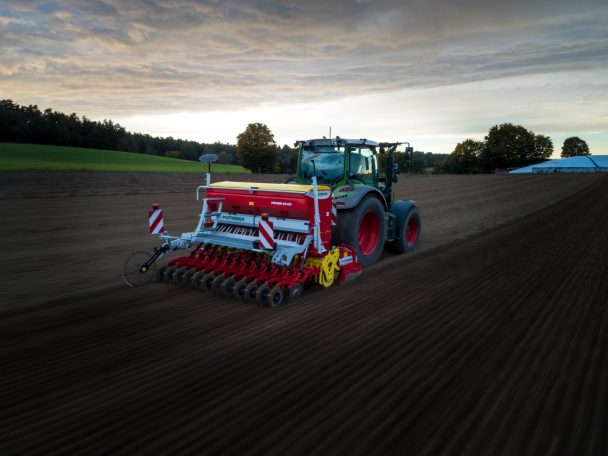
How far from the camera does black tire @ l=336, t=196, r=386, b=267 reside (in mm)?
6789

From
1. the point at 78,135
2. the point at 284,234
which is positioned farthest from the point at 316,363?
the point at 78,135

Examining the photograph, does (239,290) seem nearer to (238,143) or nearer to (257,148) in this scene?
(257,148)

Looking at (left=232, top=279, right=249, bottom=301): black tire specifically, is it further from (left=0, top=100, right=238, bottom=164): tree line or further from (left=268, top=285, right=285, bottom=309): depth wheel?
(left=0, top=100, right=238, bottom=164): tree line

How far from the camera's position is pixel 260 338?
14.4 ft

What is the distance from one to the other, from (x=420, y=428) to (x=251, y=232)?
429 cm

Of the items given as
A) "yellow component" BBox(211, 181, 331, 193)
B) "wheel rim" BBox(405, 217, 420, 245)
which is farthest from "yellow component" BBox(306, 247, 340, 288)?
"wheel rim" BBox(405, 217, 420, 245)

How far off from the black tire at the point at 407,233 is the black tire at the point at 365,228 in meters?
1.03

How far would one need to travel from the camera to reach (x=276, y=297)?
5332mm

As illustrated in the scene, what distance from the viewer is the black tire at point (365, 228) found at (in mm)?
6789

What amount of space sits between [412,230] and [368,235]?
6.62 ft

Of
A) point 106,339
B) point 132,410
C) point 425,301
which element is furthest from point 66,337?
point 425,301

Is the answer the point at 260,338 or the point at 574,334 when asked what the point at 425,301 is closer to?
the point at 574,334

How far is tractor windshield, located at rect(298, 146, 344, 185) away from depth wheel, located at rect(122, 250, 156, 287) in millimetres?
3239

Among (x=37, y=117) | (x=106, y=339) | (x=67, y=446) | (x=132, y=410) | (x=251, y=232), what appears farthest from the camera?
(x=37, y=117)
